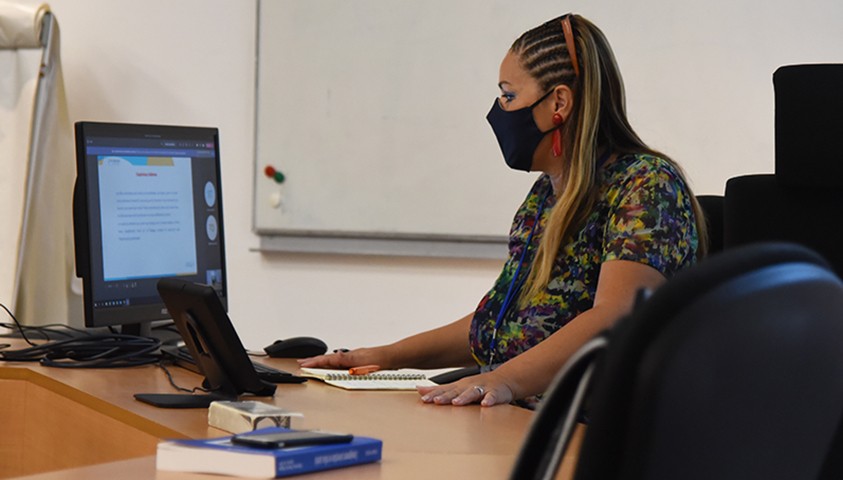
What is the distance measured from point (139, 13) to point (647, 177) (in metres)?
2.37

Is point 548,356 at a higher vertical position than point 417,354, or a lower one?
higher

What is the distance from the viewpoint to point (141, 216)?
2096mm

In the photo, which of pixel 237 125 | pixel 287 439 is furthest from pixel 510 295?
pixel 237 125

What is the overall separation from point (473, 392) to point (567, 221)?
0.43m

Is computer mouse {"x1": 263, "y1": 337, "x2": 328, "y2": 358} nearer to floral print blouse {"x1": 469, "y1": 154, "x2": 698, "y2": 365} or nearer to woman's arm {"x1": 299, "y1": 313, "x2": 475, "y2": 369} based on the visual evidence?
woman's arm {"x1": 299, "y1": 313, "x2": 475, "y2": 369}

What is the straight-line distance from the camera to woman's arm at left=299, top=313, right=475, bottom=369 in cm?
200

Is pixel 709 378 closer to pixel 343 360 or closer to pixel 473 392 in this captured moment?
pixel 473 392

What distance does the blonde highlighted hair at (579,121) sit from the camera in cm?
184

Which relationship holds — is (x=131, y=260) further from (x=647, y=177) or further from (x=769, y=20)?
(x=769, y=20)

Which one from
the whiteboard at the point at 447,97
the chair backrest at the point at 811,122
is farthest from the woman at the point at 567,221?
the whiteboard at the point at 447,97

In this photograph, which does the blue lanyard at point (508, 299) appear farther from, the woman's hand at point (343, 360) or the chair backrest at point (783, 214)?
the chair backrest at point (783, 214)

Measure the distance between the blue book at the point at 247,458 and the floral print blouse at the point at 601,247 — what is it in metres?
0.87

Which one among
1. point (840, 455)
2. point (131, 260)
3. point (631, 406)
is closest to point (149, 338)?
point (131, 260)

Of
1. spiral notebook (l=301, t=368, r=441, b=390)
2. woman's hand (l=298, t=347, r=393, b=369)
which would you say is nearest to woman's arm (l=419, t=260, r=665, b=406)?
spiral notebook (l=301, t=368, r=441, b=390)
